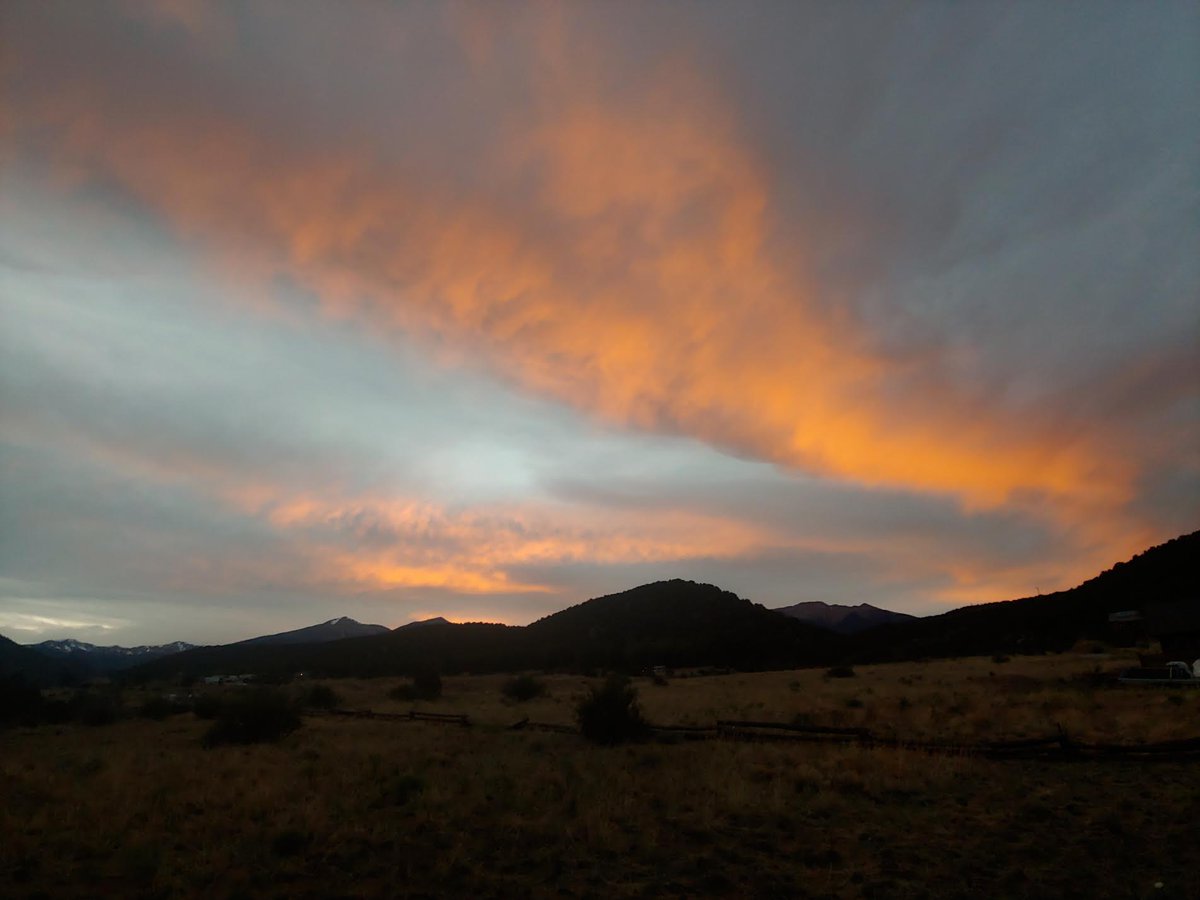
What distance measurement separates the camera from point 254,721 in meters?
27.4

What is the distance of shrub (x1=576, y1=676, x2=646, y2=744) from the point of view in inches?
941

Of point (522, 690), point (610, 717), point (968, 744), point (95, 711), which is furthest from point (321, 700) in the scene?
point (968, 744)

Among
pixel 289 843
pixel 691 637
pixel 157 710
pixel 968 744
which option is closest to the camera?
pixel 289 843

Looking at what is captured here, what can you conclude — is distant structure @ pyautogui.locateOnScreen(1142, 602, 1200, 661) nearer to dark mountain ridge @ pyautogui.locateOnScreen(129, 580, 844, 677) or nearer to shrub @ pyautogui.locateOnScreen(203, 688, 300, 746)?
dark mountain ridge @ pyautogui.locateOnScreen(129, 580, 844, 677)

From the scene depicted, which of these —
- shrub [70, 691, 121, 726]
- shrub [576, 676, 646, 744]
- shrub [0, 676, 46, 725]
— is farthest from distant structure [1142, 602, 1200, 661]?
shrub [0, 676, 46, 725]

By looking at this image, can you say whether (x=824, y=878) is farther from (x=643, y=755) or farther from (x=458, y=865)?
(x=643, y=755)

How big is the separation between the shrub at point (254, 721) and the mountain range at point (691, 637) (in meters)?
32.5

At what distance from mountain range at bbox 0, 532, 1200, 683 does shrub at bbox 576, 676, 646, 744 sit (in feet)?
131

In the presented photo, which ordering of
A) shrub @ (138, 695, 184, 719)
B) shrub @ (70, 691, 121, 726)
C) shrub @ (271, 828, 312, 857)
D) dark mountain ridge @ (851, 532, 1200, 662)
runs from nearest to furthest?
shrub @ (271, 828, 312, 857) < shrub @ (70, 691, 121, 726) < shrub @ (138, 695, 184, 719) < dark mountain ridge @ (851, 532, 1200, 662)

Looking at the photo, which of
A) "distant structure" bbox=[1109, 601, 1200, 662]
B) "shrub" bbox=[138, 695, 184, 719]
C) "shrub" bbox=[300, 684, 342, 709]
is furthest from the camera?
"shrub" bbox=[300, 684, 342, 709]

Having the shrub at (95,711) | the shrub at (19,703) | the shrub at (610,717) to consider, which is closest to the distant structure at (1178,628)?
the shrub at (610,717)

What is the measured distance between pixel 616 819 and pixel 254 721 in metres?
20.8

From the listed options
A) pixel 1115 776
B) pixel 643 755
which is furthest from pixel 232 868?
pixel 1115 776

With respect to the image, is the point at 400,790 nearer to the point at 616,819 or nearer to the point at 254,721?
the point at 616,819
